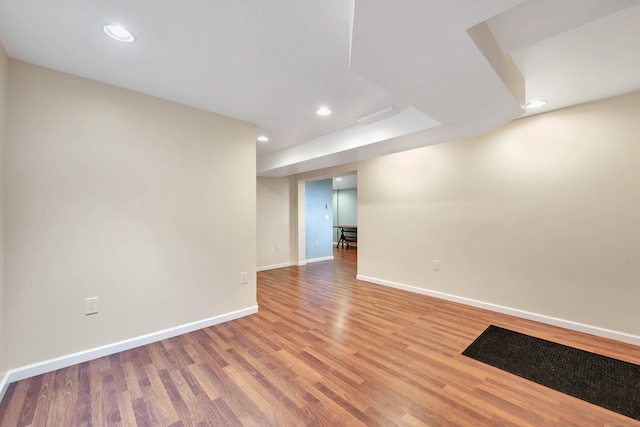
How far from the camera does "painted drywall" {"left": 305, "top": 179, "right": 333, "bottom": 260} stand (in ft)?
21.6

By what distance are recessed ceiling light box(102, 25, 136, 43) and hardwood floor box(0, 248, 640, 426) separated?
94.1 inches

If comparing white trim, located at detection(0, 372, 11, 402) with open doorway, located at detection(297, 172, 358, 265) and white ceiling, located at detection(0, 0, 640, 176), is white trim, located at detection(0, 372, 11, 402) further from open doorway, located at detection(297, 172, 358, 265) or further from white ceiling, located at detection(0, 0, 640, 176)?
open doorway, located at detection(297, 172, 358, 265)

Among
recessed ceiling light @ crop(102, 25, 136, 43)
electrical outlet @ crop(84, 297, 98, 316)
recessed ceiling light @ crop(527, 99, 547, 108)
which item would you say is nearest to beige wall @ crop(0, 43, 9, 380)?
electrical outlet @ crop(84, 297, 98, 316)

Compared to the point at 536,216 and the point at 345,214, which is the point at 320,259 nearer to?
the point at 345,214

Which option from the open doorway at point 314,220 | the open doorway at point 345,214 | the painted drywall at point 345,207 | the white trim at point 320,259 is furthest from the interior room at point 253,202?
the painted drywall at point 345,207

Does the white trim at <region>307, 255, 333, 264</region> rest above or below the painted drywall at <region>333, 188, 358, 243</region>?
below

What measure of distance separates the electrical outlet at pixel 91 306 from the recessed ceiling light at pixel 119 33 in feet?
6.71

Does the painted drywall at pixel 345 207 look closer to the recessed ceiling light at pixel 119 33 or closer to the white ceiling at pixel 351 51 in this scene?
the white ceiling at pixel 351 51

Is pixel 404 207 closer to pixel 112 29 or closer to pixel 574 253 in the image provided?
pixel 574 253

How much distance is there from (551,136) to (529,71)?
1191mm

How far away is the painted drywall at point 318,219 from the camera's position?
6582 mm

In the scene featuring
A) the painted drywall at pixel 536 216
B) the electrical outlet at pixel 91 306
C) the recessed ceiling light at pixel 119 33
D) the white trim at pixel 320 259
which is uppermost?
the recessed ceiling light at pixel 119 33

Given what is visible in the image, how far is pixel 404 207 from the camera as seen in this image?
4090 mm

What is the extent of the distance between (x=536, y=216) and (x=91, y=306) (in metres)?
4.59
